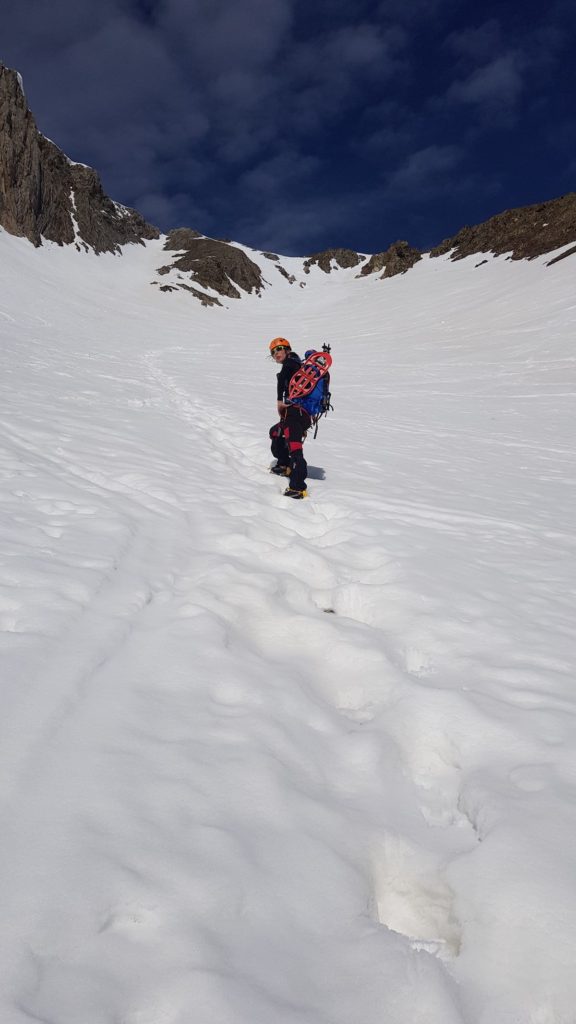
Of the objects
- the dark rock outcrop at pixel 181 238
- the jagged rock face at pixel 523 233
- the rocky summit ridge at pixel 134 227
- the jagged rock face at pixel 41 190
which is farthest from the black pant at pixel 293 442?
the dark rock outcrop at pixel 181 238

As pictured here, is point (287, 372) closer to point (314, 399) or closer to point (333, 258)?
point (314, 399)

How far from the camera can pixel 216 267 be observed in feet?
260

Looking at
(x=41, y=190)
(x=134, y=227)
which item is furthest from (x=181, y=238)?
(x=41, y=190)

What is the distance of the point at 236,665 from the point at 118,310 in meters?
48.5

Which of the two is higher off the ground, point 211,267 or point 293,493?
point 211,267

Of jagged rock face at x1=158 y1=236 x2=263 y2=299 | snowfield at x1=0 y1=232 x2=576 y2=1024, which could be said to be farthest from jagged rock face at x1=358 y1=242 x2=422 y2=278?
snowfield at x1=0 y1=232 x2=576 y2=1024

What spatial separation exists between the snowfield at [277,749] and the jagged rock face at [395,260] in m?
77.8

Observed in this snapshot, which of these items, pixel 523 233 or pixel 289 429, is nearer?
pixel 289 429

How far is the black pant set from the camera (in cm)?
618

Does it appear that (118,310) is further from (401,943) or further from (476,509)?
(401,943)

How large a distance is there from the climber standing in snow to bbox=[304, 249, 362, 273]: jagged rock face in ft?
401

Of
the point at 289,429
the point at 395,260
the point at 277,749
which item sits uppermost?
the point at 395,260

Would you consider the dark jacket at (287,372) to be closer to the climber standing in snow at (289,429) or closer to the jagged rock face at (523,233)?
the climber standing in snow at (289,429)

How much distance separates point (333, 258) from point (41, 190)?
76.1 m
